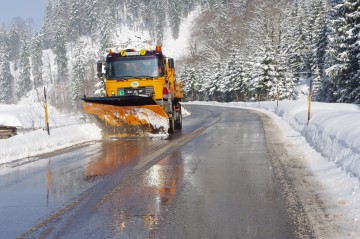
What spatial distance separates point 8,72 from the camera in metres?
130

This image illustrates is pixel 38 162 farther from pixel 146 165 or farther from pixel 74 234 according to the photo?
pixel 74 234

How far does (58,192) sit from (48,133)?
21.2 feet

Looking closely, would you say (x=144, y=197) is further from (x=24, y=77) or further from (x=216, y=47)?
(x=24, y=77)

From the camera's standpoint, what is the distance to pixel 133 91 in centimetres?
1407

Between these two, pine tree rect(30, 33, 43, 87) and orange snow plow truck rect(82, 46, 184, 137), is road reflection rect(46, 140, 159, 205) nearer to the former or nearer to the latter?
orange snow plow truck rect(82, 46, 184, 137)

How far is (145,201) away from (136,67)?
934 cm

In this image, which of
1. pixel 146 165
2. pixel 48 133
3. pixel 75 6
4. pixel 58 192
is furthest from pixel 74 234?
pixel 75 6

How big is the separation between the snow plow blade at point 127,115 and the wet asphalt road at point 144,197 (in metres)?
3.72

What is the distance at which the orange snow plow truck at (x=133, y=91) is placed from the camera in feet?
45.5

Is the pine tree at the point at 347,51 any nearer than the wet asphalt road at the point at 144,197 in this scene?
No

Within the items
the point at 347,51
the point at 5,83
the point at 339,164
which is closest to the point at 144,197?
the point at 339,164

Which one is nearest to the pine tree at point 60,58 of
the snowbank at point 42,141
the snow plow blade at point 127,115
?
the snow plow blade at point 127,115

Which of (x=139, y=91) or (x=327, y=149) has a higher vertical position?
(x=139, y=91)

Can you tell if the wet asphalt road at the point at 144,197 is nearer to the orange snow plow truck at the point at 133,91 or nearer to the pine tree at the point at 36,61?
the orange snow plow truck at the point at 133,91
